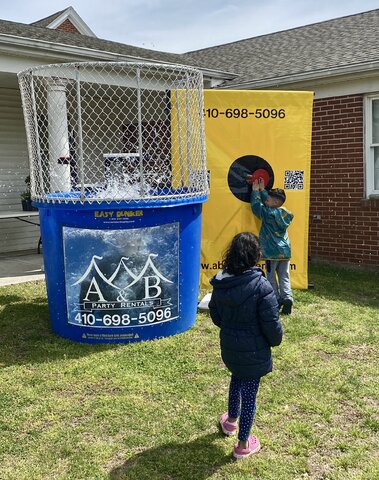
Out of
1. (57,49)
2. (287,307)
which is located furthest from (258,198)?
(57,49)

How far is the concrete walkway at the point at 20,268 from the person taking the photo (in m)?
7.71

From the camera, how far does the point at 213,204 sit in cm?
643

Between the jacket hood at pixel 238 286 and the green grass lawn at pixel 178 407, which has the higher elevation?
the jacket hood at pixel 238 286

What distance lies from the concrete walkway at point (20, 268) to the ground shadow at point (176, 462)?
4951 millimetres

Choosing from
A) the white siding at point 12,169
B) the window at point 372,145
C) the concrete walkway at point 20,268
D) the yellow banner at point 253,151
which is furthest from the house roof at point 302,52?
the concrete walkway at point 20,268

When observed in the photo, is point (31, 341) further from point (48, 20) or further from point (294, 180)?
point (48, 20)

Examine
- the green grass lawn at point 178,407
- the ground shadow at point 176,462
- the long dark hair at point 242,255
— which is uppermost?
the long dark hair at point 242,255

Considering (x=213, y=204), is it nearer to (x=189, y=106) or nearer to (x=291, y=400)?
(x=189, y=106)

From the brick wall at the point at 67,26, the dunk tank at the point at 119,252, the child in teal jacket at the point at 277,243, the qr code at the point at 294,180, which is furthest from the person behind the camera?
the brick wall at the point at 67,26

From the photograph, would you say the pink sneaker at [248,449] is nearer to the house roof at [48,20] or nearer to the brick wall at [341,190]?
the brick wall at [341,190]

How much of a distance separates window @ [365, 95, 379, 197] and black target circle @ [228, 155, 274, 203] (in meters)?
2.64

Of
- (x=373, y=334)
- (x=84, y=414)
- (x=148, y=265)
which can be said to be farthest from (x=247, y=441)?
(x=373, y=334)

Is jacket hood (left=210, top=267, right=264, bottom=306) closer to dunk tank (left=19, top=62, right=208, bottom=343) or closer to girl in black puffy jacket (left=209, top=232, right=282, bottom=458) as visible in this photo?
girl in black puffy jacket (left=209, top=232, right=282, bottom=458)

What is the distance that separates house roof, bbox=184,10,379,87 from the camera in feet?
28.3
